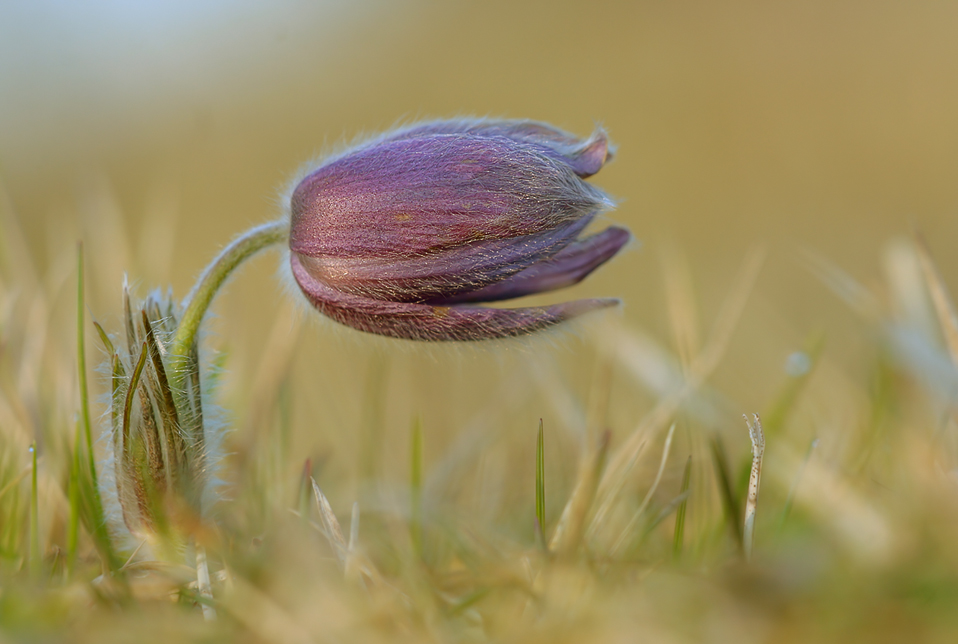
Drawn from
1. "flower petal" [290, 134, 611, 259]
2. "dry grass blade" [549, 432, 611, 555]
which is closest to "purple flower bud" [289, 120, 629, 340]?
"flower petal" [290, 134, 611, 259]

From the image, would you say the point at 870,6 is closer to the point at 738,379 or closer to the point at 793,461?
the point at 738,379

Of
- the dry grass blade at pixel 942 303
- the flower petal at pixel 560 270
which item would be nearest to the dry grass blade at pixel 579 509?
the flower petal at pixel 560 270

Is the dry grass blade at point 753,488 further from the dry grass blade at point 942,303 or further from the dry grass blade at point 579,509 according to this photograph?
the dry grass blade at point 942,303

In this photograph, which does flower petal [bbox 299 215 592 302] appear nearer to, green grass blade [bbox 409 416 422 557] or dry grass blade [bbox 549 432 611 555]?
green grass blade [bbox 409 416 422 557]

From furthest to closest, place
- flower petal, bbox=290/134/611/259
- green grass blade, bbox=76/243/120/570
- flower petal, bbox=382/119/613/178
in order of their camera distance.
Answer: flower petal, bbox=382/119/613/178 → flower petal, bbox=290/134/611/259 → green grass blade, bbox=76/243/120/570

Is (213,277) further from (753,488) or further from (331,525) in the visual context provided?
(753,488)

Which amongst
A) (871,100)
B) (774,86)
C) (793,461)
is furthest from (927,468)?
(774,86)

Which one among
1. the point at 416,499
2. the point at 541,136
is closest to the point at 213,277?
the point at 416,499
